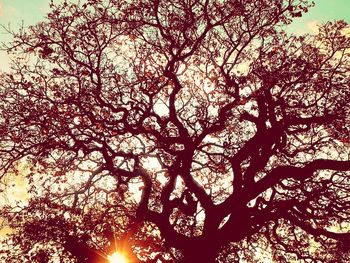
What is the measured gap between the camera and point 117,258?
43.9 ft

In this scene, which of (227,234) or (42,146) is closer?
(227,234)

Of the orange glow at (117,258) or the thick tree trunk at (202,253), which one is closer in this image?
the orange glow at (117,258)

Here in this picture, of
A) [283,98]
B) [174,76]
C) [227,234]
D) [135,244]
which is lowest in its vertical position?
[227,234]

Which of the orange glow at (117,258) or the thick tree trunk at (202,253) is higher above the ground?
the orange glow at (117,258)

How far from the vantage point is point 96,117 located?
1551 cm

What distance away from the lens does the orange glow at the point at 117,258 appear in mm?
12784

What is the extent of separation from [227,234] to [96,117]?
24.6 feet

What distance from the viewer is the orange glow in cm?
1278

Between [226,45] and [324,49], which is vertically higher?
[226,45]

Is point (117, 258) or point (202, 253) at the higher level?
point (117, 258)

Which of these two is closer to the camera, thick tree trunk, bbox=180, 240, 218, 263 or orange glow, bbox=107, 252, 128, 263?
orange glow, bbox=107, 252, 128, 263

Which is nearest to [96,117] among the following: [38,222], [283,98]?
[38,222]

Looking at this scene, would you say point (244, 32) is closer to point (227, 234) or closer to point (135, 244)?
point (227, 234)

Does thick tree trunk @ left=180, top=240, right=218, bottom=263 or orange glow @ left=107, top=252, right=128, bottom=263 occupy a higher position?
orange glow @ left=107, top=252, right=128, bottom=263
